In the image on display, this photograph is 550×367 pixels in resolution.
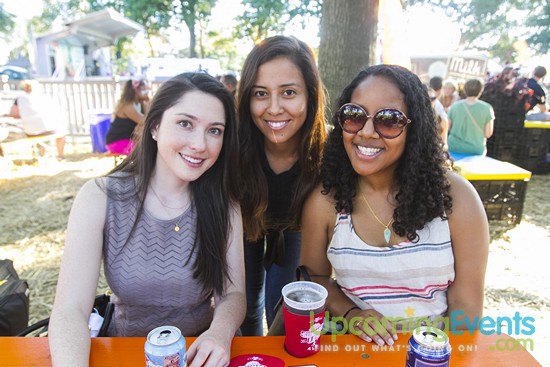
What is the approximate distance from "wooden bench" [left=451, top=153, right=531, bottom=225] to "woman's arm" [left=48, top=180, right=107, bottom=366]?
440cm

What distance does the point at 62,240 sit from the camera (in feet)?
15.8

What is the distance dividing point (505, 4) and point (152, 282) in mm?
41343

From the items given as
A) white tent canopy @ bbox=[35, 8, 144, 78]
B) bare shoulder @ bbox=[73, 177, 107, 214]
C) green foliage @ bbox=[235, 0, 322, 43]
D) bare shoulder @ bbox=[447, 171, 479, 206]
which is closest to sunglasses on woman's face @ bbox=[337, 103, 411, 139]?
bare shoulder @ bbox=[447, 171, 479, 206]

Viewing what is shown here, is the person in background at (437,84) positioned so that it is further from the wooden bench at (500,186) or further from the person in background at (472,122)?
the wooden bench at (500,186)

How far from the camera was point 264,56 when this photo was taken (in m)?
2.08

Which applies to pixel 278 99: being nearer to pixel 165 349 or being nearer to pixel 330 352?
pixel 330 352

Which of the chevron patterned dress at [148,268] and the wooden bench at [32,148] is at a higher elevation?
the chevron patterned dress at [148,268]

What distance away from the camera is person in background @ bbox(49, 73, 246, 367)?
1.58 meters

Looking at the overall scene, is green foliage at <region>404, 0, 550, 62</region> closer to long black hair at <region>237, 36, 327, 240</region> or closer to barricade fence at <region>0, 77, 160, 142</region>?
barricade fence at <region>0, 77, 160, 142</region>

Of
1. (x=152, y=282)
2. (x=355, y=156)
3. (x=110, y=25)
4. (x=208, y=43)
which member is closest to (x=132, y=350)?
(x=152, y=282)

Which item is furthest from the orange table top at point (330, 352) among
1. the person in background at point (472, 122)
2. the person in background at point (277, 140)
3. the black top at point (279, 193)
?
the person in background at point (472, 122)

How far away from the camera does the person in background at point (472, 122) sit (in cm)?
612

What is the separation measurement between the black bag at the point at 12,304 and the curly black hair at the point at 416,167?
166cm

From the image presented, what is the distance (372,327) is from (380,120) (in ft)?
2.67
